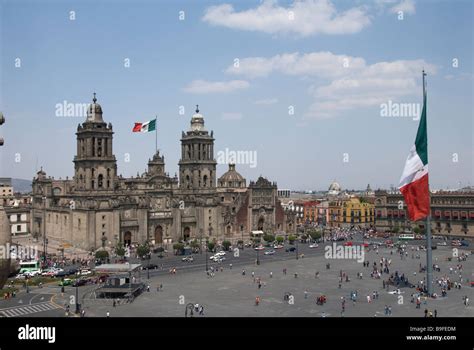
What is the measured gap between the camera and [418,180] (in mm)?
41594

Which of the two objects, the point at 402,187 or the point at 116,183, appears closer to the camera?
the point at 402,187

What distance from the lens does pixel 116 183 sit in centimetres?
8538

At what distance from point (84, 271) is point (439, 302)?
3671 cm

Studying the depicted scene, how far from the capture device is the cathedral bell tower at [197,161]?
96.4m

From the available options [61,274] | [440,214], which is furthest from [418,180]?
[440,214]

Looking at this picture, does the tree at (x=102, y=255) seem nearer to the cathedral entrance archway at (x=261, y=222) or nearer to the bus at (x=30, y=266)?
the bus at (x=30, y=266)

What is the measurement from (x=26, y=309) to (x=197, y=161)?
57275 mm

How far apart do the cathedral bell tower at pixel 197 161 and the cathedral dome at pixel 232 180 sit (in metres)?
20.6

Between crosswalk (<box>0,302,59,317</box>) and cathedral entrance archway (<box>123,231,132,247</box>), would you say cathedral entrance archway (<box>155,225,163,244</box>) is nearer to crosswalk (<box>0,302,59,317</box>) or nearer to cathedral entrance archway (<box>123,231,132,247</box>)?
cathedral entrance archway (<box>123,231,132,247</box>)

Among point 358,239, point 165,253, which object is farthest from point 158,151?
point 358,239

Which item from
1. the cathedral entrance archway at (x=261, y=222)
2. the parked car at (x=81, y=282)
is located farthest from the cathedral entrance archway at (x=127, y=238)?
the cathedral entrance archway at (x=261, y=222)

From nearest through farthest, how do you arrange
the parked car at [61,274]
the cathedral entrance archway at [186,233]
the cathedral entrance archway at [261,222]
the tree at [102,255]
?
the parked car at [61,274] → the tree at [102,255] → the cathedral entrance archway at [186,233] → the cathedral entrance archway at [261,222]
